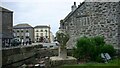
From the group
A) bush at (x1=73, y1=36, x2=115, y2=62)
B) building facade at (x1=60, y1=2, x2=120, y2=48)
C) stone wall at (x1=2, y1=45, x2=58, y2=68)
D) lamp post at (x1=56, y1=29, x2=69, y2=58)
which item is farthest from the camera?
building facade at (x1=60, y1=2, x2=120, y2=48)

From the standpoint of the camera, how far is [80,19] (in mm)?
31188

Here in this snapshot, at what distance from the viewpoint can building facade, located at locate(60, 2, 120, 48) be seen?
28578 mm

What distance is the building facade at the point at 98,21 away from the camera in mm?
28578

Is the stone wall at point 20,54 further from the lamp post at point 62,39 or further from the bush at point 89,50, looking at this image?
the lamp post at point 62,39

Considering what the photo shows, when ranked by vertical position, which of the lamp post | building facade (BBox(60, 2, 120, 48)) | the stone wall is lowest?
the stone wall

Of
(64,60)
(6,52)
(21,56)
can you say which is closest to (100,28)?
(21,56)

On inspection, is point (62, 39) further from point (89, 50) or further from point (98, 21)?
point (98, 21)

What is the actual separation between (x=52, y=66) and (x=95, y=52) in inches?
282

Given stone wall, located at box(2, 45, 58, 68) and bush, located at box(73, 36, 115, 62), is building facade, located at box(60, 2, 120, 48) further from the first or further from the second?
bush, located at box(73, 36, 115, 62)

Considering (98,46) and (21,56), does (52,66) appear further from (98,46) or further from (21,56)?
(21,56)

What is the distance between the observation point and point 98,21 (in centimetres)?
2948

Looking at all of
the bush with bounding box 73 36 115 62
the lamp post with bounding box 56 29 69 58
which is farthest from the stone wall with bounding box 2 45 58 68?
the lamp post with bounding box 56 29 69 58

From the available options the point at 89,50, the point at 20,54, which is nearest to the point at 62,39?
the point at 89,50

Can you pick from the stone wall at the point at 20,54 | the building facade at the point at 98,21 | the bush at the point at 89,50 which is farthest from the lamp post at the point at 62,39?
the building facade at the point at 98,21
